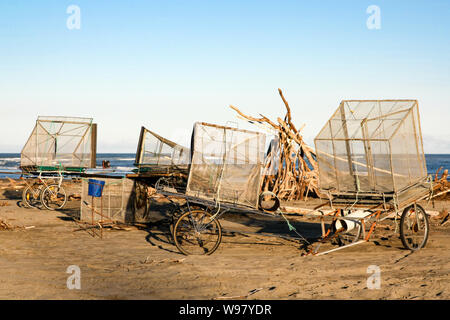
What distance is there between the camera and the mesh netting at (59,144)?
1608 centimetres

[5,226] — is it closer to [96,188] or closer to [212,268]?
[96,188]

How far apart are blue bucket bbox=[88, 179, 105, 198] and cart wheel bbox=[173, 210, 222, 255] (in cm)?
260

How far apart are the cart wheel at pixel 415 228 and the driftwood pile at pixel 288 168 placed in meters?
8.85

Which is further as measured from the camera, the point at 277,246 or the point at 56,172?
the point at 56,172

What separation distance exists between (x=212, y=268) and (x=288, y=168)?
11530mm

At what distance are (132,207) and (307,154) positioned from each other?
947cm

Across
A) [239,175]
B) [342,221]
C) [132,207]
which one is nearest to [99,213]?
[132,207]

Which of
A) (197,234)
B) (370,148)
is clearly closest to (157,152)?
(197,234)

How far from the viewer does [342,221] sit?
9.38 m

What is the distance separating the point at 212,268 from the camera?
8.02 m

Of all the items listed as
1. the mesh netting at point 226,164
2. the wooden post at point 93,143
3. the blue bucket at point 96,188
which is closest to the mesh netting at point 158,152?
the wooden post at point 93,143

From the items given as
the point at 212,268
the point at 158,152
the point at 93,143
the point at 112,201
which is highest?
the point at 93,143

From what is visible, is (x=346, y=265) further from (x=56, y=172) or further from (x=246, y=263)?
(x=56, y=172)
